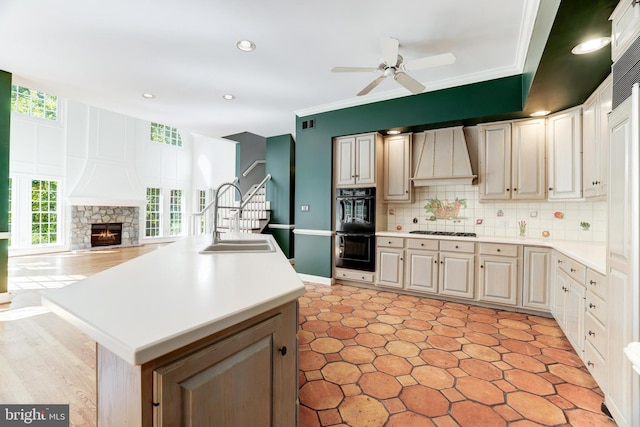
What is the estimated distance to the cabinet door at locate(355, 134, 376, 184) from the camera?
4180 mm

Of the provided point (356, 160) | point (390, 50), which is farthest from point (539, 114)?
point (356, 160)

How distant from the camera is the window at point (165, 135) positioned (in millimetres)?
9633

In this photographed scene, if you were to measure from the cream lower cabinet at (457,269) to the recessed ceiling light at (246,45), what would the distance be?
318 centimetres

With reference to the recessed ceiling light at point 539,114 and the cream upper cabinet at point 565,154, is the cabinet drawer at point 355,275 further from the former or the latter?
the recessed ceiling light at point 539,114

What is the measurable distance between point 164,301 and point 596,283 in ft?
8.44

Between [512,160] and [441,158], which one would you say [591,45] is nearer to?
[512,160]

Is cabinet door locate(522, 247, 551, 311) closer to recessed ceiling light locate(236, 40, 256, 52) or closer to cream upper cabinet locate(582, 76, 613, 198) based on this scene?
cream upper cabinet locate(582, 76, 613, 198)

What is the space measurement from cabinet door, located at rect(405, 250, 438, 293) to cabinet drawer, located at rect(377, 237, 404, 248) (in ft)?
0.53

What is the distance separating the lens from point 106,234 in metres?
8.54

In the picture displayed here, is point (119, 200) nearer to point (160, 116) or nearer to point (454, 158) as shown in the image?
point (160, 116)

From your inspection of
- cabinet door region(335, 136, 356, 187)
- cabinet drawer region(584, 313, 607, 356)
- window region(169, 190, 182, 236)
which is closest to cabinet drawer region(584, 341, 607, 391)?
cabinet drawer region(584, 313, 607, 356)

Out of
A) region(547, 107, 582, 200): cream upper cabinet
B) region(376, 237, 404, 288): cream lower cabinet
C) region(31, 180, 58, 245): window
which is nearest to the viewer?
region(547, 107, 582, 200): cream upper cabinet

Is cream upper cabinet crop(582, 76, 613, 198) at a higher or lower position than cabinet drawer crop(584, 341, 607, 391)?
higher

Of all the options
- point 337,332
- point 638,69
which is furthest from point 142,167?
point 638,69
